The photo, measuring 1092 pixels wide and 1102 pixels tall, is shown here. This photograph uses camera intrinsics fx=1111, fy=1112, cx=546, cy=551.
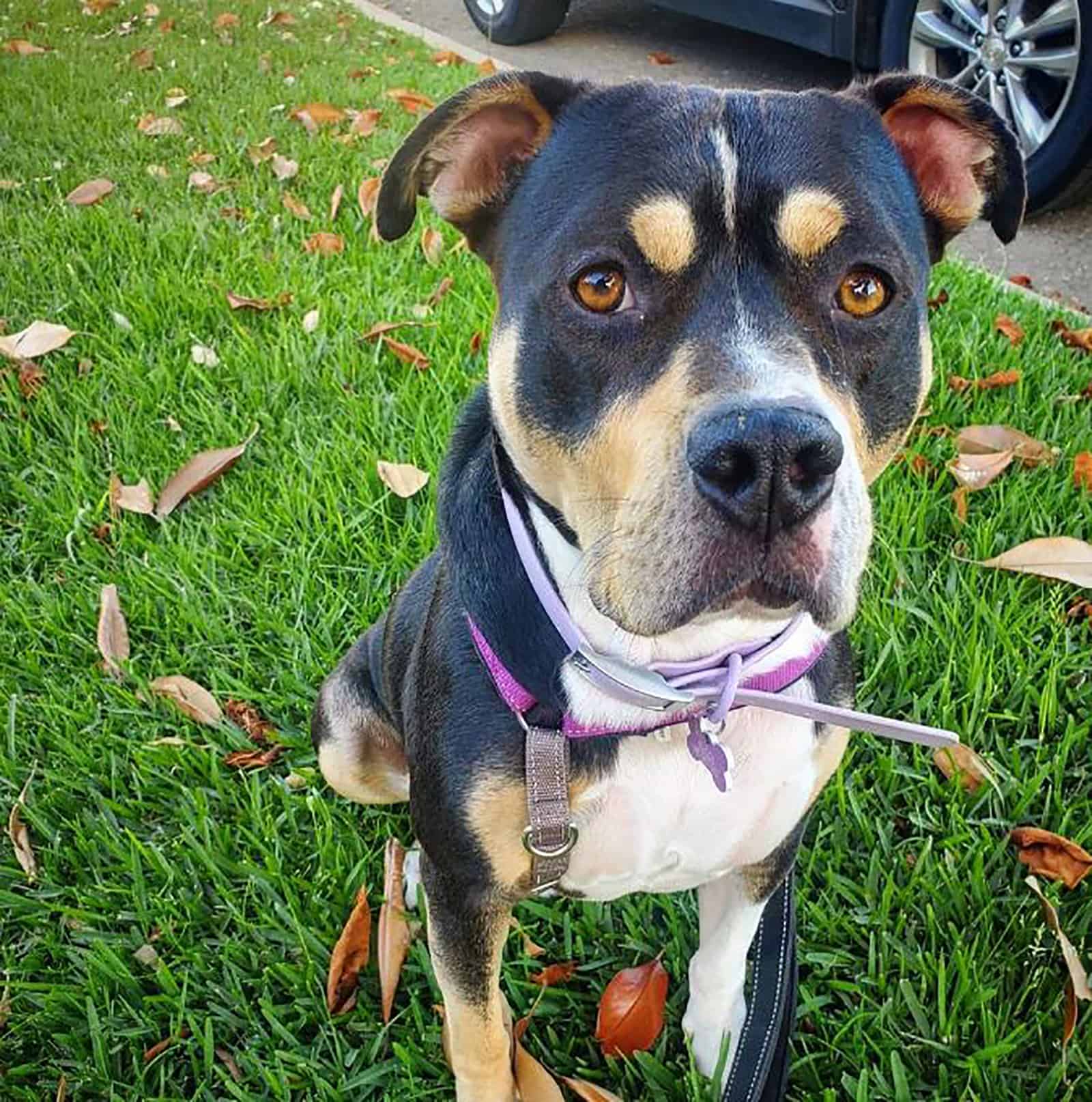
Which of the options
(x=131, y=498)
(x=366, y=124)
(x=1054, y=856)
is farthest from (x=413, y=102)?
(x=1054, y=856)

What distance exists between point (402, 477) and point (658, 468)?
1.88m

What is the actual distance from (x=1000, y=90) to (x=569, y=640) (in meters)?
3.89

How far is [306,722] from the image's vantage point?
2.69 m

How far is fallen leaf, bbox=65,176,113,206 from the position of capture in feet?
15.7

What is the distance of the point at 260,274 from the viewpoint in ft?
13.7

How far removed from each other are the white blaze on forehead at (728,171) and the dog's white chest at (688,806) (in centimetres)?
77

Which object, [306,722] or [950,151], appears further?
[306,722]

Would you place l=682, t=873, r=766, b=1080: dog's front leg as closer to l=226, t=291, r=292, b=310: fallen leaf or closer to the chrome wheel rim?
l=226, t=291, r=292, b=310: fallen leaf

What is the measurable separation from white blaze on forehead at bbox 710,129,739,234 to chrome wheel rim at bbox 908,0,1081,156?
3.27 m

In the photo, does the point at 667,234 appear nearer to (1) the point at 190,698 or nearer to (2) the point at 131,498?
(1) the point at 190,698

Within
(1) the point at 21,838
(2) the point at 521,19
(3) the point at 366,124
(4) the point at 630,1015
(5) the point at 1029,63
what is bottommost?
(1) the point at 21,838

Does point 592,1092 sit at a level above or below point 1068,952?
below

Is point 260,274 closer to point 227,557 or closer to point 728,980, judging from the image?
point 227,557

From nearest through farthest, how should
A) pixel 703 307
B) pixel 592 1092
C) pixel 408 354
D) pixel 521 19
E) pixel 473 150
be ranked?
pixel 703 307 → pixel 473 150 → pixel 592 1092 → pixel 408 354 → pixel 521 19
